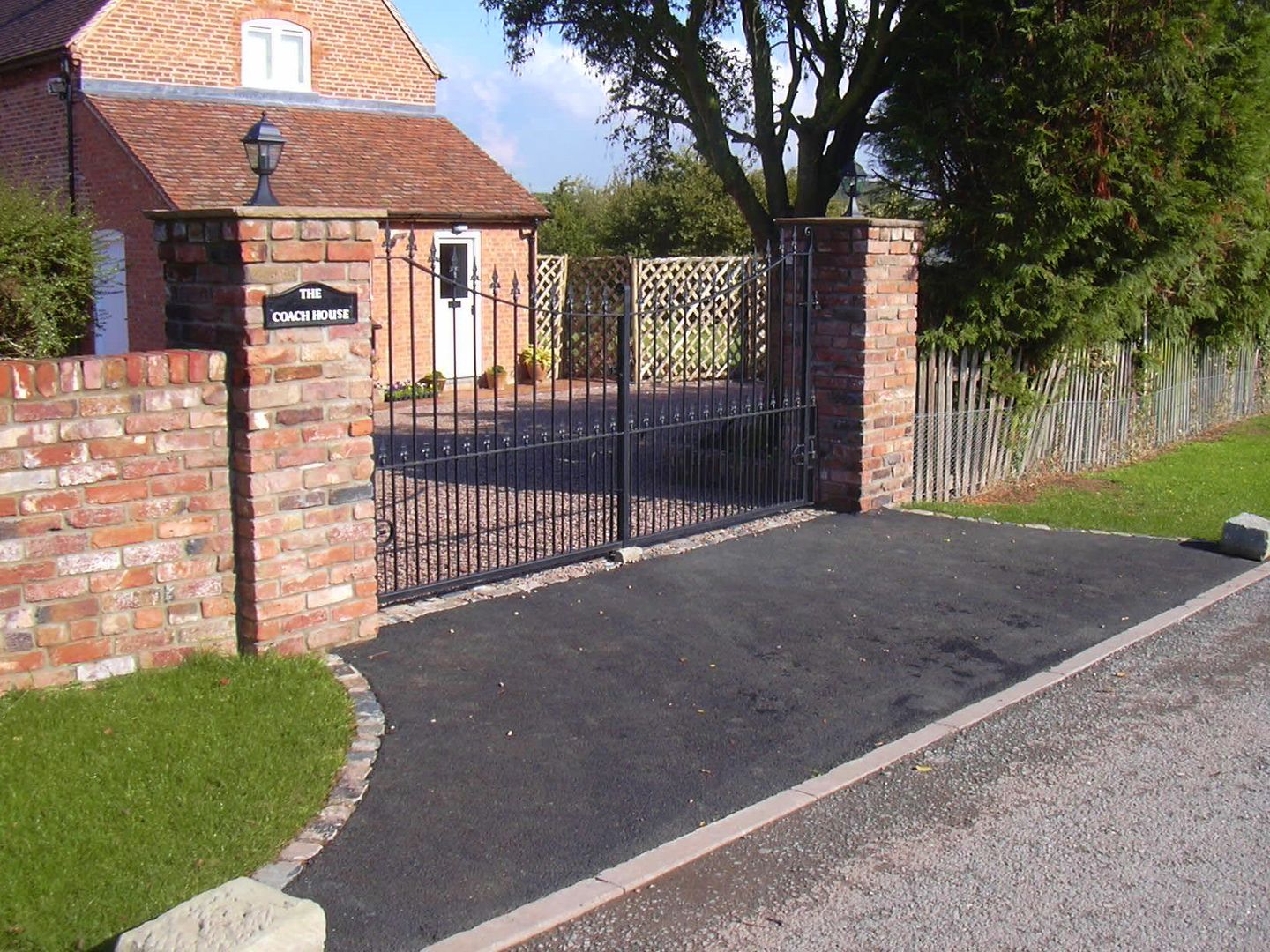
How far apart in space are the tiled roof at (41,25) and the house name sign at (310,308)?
1393cm

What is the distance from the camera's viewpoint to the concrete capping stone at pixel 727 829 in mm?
3902

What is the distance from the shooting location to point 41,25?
19156 mm

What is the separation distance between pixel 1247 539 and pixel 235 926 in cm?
734

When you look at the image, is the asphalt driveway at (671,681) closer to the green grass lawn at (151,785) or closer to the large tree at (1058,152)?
the green grass lawn at (151,785)

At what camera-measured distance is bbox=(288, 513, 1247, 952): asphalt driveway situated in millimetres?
4363

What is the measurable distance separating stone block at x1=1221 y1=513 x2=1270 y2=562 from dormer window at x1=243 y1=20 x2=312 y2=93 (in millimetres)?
16176

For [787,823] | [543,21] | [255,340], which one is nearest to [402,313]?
[543,21]

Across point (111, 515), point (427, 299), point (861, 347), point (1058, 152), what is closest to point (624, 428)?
point (861, 347)

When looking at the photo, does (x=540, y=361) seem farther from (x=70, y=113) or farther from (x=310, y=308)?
(x=310, y=308)

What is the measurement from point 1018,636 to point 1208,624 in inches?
47.6

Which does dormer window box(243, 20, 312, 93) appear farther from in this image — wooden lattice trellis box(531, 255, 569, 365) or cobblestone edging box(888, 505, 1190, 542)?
cobblestone edging box(888, 505, 1190, 542)

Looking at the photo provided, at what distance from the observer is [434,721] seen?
5551mm

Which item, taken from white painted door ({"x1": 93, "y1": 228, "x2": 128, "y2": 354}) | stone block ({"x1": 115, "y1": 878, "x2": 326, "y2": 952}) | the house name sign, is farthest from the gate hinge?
white painted door ({"x1": 93, "y1": 228, "x2": 128, "y2": 354})

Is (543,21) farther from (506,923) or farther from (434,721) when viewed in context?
(506,923)
